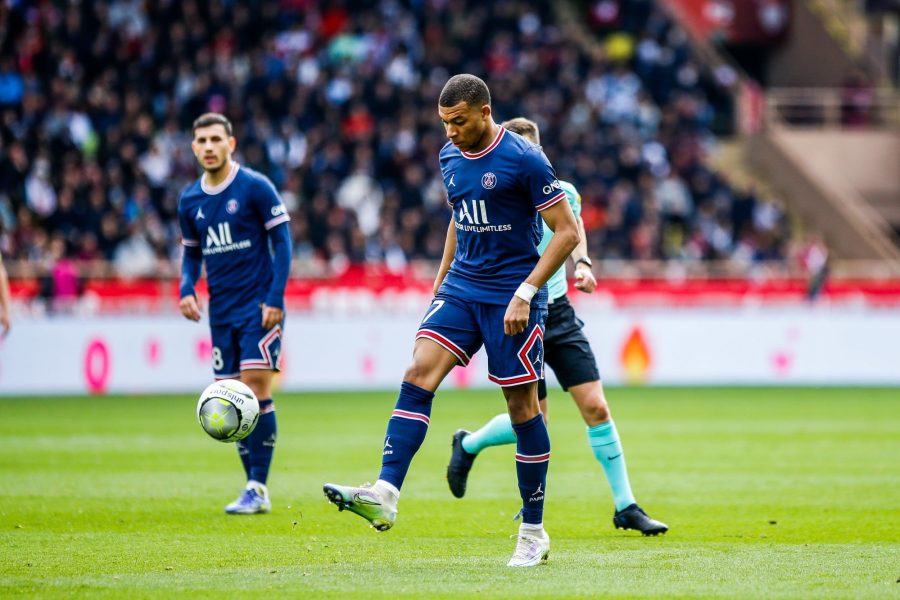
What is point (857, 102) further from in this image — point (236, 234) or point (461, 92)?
point (461, 92)

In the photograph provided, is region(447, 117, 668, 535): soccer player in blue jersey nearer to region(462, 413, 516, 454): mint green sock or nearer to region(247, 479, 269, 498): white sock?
region(462, 413, 516, 454): mint green sock

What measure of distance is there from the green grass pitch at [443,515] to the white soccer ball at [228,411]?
1.94ft

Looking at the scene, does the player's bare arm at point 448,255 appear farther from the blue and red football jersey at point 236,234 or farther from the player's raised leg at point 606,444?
the blue and red football jersey at point 236,234

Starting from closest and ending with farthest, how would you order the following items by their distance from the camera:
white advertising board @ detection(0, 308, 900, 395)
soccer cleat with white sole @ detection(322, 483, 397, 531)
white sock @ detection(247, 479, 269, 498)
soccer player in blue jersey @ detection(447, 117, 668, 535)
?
soccer cleat with white sole @ detection(322, 483, 397, 531) < soccer player in blue jersey @ detection(447, 117, 668, 535) < white sock @ detection(247, 479, 269, 498) < white advertising board @ detection(0, 308, 900, 395)

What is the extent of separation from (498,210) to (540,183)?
28 centimetres

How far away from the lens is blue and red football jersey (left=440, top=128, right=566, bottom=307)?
24.4ft

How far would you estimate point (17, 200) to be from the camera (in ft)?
84.4

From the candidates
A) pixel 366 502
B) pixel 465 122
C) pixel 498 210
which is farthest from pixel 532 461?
pixel 465 122

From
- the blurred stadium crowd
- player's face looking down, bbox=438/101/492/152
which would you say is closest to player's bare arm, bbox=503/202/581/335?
player's face looking down, bbox=438/101/492/152

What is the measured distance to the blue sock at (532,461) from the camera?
7613mm

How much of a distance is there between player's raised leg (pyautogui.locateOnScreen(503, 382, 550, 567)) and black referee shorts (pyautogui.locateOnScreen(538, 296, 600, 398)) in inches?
53.7

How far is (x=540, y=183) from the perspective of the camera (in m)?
7.41

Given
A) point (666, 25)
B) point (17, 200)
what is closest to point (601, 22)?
point (666, 25)

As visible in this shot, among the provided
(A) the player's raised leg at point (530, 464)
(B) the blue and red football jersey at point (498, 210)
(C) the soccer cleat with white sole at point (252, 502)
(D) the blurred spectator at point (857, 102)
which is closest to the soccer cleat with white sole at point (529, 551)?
(A) the player's raised leg at point (530, 464)
